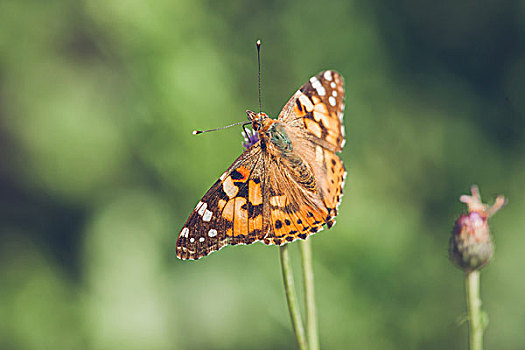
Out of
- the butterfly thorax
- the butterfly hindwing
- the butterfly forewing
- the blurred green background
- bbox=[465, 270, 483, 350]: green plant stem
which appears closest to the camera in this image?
bbox=[465, 270, 483, 350]: green plant stem

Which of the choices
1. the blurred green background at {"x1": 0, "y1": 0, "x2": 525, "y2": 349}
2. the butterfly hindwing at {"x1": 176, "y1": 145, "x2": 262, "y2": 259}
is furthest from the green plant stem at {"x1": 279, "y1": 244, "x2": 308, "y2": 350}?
the blurred green background at {"x1": 0, "y1": 0, "x2": 525, "y2": 349}

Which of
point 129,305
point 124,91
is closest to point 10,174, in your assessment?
point 124,91

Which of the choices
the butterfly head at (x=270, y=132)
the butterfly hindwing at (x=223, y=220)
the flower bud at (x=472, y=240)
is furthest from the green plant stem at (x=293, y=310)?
the flower bud at (x=472, y=240)

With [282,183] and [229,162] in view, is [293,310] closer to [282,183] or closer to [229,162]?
[282,183]

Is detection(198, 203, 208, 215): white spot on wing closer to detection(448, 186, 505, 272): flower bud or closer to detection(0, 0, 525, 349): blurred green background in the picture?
detection(448, 186, 505, 272): flower bud

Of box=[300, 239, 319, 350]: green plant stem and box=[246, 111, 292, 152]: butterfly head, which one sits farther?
box=[246, 111, 292, 152]: butterfly head

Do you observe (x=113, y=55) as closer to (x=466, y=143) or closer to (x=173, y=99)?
(x=173, y=99)
